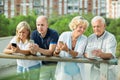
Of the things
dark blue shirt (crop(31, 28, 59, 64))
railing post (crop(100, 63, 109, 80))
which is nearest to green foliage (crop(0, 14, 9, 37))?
dark blue shirt (crop(31, 28, 59, 64))

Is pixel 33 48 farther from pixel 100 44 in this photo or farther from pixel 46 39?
pixel 100 44

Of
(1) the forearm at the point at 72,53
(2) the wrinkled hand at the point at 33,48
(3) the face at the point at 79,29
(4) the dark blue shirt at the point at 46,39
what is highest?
(3) the face at the point at 79,29

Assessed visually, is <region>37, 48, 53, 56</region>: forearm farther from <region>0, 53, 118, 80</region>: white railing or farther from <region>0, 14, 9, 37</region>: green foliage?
<region>0, 14, 9, 37</region>: green foliage

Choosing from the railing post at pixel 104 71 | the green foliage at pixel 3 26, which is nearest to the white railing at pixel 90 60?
the railing post at pixel 104 71

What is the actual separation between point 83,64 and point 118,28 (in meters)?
9.70

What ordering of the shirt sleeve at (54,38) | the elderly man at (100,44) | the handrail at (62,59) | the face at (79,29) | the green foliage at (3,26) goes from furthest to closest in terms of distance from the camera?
1. the green foliage at (3,26)
2. the shirt sleeve at (54,38)
3. the face at (79,29)
4. the elderly man at (100,44)
5. the handrail at (62,59)

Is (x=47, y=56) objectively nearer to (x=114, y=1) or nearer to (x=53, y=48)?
(x=53, y=48)

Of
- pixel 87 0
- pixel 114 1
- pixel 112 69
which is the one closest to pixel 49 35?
pixel 112 69

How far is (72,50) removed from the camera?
9.19 feet

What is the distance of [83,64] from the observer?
8.61 ft

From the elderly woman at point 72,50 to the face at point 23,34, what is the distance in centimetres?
25

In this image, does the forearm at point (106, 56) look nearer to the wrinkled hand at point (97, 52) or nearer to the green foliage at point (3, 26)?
the wrinkled hand at point (97, 52)

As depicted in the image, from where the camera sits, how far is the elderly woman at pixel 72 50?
8.75ft

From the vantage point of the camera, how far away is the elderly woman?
2668 millimetres
